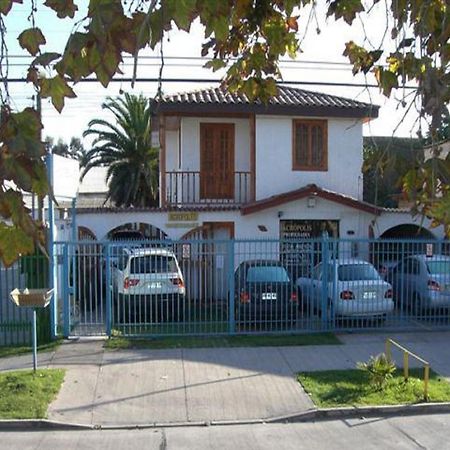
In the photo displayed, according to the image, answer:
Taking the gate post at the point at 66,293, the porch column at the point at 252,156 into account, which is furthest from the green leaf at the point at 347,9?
the porch column at the point at 252,156

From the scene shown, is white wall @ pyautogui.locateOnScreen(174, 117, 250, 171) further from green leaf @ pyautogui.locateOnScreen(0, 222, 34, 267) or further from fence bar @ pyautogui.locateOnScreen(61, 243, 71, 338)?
green leaf @ pyautogui.locateOnScreen(0, 222, 34, 267)

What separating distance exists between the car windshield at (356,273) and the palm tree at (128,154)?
20.2 metres

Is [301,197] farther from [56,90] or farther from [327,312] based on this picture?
[56,90]

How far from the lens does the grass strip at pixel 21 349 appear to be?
11.5 metres

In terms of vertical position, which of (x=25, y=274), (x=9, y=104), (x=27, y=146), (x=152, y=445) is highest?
(x=9, y=104)

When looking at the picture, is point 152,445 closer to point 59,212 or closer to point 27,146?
point 27,146

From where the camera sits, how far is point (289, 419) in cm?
822

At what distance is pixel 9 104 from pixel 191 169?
700 inches

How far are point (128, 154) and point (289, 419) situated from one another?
88.9 ft

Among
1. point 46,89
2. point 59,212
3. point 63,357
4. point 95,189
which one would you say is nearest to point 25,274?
point 63,357

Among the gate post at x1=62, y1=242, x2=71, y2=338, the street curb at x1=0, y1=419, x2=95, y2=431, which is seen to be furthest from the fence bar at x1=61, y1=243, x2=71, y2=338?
the street curb at x1=0, y1=419, x2=95, y2=431

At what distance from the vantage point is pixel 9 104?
2303 millimetres

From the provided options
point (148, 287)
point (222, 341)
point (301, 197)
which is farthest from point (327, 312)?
point (301, 197)

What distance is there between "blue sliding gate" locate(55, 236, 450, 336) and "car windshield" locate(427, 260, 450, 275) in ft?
0.07
